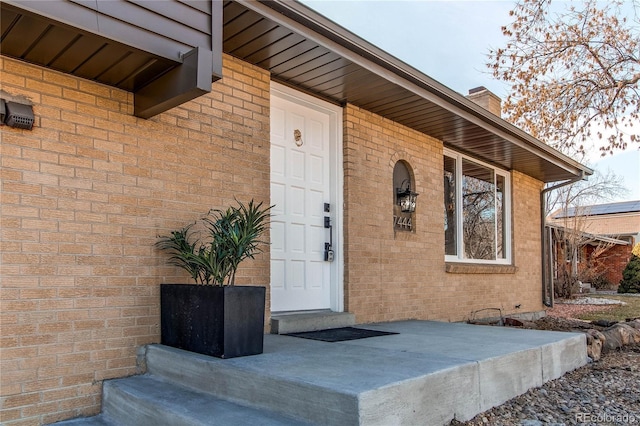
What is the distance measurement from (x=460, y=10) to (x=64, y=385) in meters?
8.28

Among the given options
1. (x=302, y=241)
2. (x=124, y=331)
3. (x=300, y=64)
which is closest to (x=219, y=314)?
(x=124, y=331)

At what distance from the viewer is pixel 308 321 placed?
452 centimetres

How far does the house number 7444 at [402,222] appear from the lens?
19.5 feet

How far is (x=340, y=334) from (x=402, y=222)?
208 cm

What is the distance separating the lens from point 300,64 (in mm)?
4309

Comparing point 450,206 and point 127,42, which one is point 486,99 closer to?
point 450,206

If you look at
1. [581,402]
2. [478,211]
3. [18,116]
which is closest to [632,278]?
[478,211]

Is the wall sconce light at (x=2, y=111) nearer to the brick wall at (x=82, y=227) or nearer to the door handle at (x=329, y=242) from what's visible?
the brick wall at (x=82, y=227)

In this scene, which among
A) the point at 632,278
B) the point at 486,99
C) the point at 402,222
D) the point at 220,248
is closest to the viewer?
the point at 220,248

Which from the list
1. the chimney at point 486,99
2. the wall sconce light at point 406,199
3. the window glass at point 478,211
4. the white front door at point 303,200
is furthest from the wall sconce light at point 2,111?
Result: the chimney at point 486,99

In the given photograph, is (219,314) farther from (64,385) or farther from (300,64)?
(300,64)

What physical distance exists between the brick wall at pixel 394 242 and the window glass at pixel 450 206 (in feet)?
1.11

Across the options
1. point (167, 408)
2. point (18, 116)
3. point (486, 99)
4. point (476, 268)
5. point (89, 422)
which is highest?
point (486, 99)

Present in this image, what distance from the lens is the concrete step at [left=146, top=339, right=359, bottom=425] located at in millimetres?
2246
